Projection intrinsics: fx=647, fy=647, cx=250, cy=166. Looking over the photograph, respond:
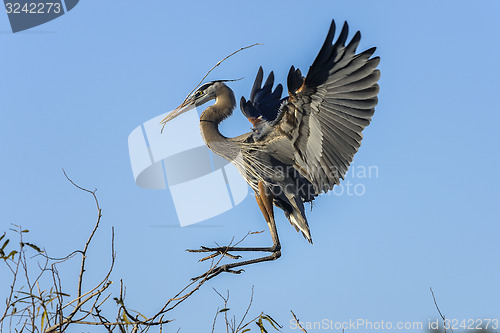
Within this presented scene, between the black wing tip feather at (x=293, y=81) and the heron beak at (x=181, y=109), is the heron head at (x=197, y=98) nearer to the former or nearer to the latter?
the heron beak at (x=181, y=109)

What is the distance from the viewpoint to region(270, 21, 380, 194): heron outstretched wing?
5098 millimetres

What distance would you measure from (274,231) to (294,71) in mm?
1508

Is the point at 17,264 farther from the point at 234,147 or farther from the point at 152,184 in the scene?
the point at 152,184

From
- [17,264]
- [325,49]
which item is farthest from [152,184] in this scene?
[17,264]

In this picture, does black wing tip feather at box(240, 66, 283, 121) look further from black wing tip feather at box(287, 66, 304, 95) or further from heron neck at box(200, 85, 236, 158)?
black wing tip feather at box(287, 66, 304, 95)

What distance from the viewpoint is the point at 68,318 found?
3131 mm

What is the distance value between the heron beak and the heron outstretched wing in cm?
134

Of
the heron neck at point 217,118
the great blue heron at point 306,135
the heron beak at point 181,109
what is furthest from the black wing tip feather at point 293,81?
the heron beak at point 181,109

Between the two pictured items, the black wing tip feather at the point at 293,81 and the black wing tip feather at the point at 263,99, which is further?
the black wing tip feather at the point at 263,99

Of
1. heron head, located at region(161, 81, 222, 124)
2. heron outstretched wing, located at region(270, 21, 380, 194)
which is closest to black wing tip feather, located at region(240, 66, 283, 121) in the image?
heron head, located at region(161, 81, 222, 124)

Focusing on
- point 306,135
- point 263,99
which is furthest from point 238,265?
point 263,99

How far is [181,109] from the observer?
658cm

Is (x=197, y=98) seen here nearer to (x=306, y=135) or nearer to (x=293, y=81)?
(x=306, y=135)

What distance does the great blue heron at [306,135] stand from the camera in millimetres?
5117
